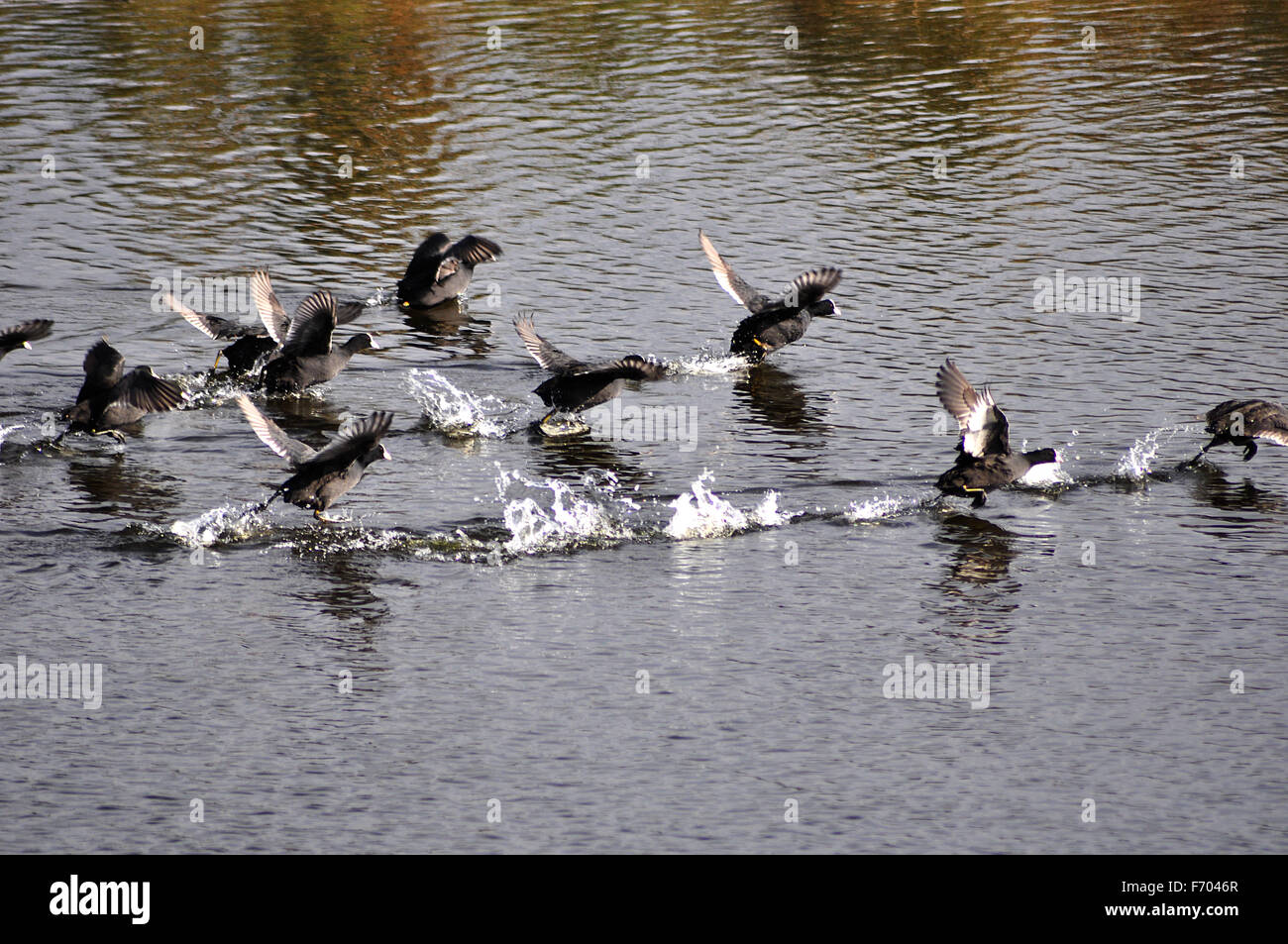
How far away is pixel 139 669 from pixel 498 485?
3.96 metres

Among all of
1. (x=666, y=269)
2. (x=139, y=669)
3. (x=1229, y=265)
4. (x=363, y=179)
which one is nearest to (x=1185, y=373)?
(x=1229, y=265)

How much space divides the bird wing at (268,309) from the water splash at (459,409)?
1366 millimetres

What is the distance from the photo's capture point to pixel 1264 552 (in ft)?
40.8

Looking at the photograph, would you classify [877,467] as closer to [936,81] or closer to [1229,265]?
[1229,265]

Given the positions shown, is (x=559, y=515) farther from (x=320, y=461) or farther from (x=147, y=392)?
(x=147, y=392)

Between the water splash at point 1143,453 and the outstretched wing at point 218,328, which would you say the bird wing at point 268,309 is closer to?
the outstretched wing at point 218,328

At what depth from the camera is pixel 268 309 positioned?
15492mm

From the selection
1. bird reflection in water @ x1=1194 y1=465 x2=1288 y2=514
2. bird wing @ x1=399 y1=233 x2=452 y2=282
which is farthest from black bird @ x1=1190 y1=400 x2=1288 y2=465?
bird wing @ x1=399 y1=233 x2=452 y2=282

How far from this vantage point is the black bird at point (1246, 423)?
1384cm

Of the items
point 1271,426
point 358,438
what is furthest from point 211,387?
point 1271,426
